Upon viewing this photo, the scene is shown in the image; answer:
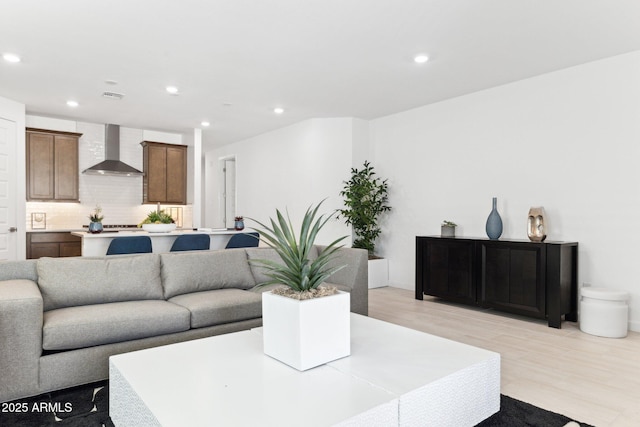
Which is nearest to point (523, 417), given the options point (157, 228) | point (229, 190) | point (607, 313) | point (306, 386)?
point (306, 386)

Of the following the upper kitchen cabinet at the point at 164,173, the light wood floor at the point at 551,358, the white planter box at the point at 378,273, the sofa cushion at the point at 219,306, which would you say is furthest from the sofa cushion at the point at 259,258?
the upper kitchen cabinet at the point at 164,173

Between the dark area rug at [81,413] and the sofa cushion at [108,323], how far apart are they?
0.96 feet

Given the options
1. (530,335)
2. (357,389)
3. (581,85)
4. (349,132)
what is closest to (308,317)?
(357,389)

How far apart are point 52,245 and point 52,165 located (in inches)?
53.0

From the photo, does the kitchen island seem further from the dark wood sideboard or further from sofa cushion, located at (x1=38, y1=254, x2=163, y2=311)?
the dark wood sideboard

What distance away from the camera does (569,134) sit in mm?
4398

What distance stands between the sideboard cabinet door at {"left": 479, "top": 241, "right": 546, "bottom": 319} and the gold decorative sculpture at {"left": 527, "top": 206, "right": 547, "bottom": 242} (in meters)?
0.17

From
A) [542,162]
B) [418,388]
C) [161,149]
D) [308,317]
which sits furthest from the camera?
[161,149]

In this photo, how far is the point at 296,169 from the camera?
23.7 feet

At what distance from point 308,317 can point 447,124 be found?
4578 millimetres

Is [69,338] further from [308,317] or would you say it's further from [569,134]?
[569,134]

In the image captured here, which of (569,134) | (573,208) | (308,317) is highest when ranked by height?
(569,134)

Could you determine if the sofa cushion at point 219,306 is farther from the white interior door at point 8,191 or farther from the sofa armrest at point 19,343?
the white interior door at point 8,191

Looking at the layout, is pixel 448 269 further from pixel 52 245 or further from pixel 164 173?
pixel 52 245
